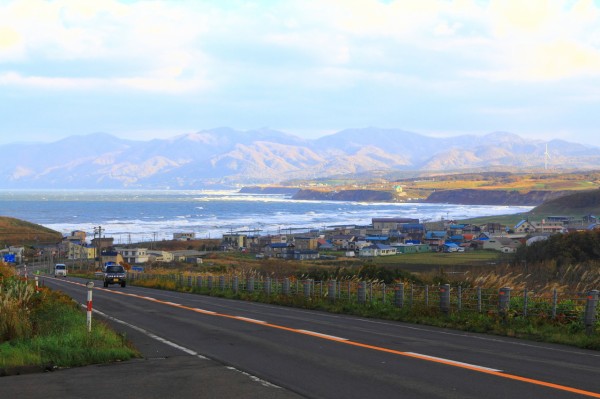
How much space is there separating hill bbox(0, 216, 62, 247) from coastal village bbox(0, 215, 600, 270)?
234 inches

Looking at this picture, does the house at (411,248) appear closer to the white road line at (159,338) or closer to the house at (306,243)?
the house at (306,243)

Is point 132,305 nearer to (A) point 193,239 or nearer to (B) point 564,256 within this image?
(B) point 564,256

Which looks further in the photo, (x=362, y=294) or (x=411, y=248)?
(x=411, y=248)

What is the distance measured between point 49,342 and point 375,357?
5669 mm

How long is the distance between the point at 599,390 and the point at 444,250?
11892 centimetres

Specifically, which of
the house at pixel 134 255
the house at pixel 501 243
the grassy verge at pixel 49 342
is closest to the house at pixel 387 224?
the house at pixel 501 243

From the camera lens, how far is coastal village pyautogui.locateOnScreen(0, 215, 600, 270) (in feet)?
384

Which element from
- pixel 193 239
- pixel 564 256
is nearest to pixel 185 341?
pixel 564 256

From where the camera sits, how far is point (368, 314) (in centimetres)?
2430

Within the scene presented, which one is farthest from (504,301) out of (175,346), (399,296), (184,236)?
(184,236)

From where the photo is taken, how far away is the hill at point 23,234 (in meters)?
150

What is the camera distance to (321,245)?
445 ft

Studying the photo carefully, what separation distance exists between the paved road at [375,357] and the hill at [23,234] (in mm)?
129751

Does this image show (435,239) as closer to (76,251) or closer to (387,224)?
(387,224)
